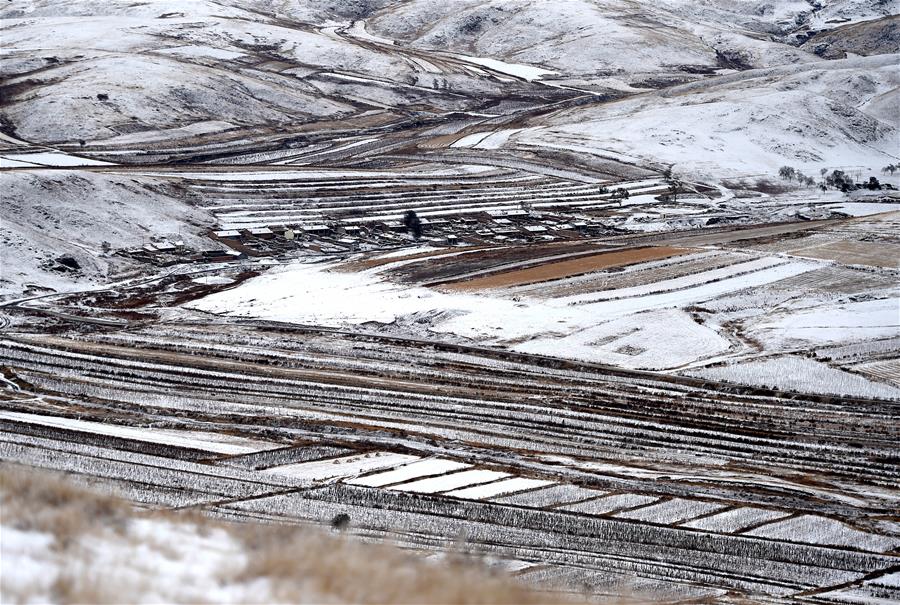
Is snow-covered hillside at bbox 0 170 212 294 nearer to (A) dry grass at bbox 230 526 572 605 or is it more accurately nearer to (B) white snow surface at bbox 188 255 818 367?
(B) white snow surface at bbox 188 255 818 367

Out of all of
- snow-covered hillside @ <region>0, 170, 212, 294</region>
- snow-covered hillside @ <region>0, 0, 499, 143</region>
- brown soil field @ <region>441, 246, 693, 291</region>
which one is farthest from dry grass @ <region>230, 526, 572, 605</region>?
snow-covered hillside @ <region>0, 0, 499, 143</region>

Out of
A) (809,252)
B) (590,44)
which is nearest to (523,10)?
(590,44)

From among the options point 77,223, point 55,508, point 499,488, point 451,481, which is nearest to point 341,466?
point 451,481

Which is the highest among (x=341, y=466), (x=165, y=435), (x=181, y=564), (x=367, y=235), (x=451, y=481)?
(x=181, y=564)

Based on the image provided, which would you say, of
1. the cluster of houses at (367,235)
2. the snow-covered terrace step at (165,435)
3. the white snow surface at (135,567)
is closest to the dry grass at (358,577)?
the white snow surface at (135,567)

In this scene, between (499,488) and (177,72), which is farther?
(177,72)

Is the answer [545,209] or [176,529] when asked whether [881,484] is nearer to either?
[176,529]

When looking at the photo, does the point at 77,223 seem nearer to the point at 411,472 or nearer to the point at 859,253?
the point at 411,472
